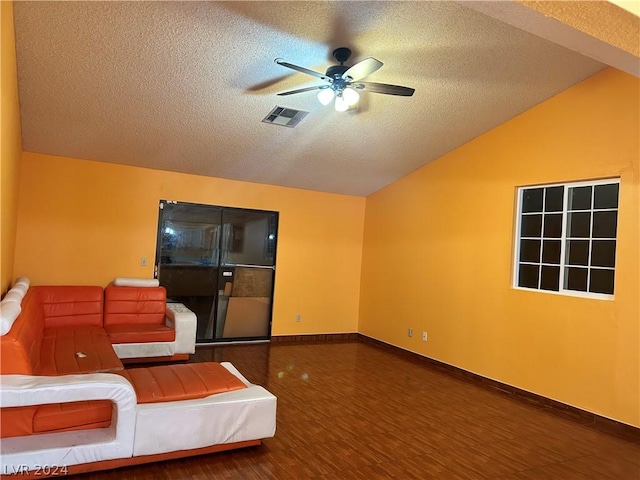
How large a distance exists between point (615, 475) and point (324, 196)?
4928mm

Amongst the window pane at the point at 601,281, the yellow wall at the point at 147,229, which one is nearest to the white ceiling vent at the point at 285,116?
the yellow wall at the point at 147,229

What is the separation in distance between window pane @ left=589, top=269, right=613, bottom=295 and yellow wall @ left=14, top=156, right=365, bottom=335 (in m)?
3.67

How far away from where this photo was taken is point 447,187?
18.0ft

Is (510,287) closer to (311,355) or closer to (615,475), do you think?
(615,475)

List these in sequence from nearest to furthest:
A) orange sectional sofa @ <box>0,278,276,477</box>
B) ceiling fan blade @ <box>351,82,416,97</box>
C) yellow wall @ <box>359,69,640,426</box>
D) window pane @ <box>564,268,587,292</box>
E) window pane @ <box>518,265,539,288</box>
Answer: orange sectional sofa @ <box>0,278,276,477</box>
ceiling fan blade @ <box>351,82,416,97</box>
yellow wall @ <box>359,69,640,426</box>
window pane @ <box>564,268,587,292</box>
window pane @ <box>518,265,539,288</box>

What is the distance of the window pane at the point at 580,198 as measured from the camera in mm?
4078

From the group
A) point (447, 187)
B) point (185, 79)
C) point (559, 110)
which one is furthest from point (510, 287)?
point (185, 79)

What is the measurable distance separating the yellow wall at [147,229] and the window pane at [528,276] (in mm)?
2934

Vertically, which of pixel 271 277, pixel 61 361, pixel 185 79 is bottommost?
pixel 61 361

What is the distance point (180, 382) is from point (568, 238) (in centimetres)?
380

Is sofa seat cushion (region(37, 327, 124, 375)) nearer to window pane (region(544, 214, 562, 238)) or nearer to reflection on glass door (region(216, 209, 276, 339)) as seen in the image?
reflection on glass door (region(216, 209, 276, 339))

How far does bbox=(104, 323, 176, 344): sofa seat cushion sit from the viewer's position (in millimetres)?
4574

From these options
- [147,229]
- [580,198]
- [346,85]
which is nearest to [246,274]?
[147,229]

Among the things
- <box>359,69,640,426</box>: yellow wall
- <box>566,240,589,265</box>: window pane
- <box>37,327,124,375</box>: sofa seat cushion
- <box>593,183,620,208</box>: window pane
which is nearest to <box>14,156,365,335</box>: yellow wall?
<box>359,69,640,426</box>: yellow wall
